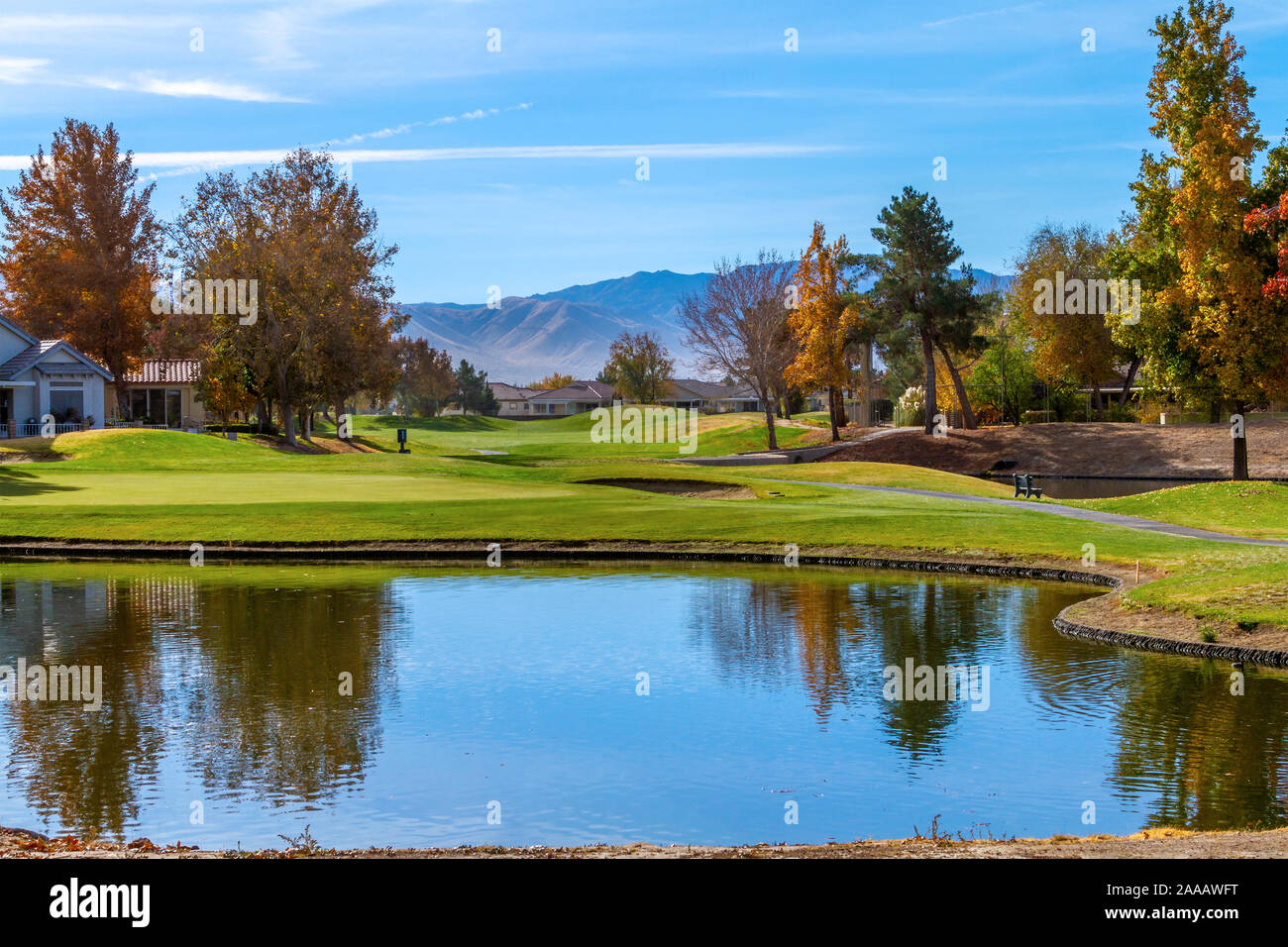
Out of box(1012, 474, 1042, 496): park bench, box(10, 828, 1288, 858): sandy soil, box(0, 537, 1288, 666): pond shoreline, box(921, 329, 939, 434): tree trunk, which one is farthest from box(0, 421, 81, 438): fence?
box(10, 828, 1288, 858): sandy soil

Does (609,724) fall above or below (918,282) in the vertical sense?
below

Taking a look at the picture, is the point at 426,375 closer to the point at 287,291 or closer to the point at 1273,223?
the point at 287,291

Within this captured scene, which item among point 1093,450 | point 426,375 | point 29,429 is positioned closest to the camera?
point 29,429

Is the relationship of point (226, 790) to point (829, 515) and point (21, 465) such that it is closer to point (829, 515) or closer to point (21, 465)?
point (829, 515)

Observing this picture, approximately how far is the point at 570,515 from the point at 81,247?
2373 inches

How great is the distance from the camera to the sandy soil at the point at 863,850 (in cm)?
775

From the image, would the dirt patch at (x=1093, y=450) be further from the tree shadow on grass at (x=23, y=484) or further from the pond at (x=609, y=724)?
the pond at (x=609, y=724)

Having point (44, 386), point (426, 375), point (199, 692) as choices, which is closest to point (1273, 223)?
point (199, 692)

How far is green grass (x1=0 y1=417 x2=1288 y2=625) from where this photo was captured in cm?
2711

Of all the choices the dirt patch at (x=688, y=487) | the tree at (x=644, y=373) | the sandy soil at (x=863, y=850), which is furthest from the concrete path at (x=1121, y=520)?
Answer: the tree at (x=644, y=373)

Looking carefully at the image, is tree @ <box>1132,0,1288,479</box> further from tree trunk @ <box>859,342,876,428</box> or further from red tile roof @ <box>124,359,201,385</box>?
red tile roof @ <box>124,359,201,385</box>

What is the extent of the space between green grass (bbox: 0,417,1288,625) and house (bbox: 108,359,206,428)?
34.1 m

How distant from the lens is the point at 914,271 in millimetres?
73312

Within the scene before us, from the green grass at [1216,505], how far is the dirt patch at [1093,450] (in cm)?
2276
